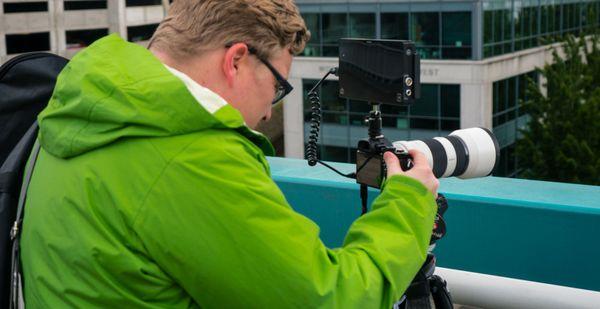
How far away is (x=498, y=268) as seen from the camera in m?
2.98

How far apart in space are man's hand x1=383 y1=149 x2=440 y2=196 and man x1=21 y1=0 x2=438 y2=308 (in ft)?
0.83

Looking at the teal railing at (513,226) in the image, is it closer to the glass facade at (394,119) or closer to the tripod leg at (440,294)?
the tripod leg at (440,294)

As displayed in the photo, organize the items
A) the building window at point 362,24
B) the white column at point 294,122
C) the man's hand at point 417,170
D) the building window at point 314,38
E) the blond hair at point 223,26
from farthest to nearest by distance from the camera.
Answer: the white column at point 294,122
the building window at point 314,38
the building window at point 362,24
the man's hand at point 417,170
the blond hair at point 223,26

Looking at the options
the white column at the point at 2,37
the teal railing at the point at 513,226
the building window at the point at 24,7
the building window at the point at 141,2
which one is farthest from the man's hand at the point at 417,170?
the building window at the point at 141,2

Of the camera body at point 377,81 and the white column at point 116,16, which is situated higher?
the white column at point 116,16

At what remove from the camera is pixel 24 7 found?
31781mm

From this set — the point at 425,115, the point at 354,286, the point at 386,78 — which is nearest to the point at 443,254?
the point at 386,78

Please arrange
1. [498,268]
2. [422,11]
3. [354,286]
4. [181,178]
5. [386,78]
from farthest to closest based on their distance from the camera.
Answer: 1. [422,11]
2. [498,268]
3. [386,78]
4. [354,286]
5. [181,178]

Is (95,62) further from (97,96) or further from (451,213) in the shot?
(451,213)

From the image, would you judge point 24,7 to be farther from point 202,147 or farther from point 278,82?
point 202,147

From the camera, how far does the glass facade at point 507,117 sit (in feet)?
87.9

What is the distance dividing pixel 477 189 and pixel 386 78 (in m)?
1.02

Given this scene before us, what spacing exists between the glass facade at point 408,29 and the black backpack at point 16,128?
2389 centimetres

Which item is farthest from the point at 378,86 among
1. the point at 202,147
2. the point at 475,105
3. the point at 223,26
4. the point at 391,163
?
the point at 475,105
